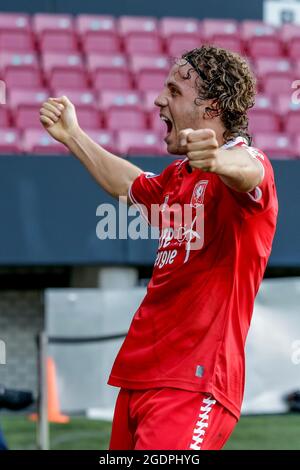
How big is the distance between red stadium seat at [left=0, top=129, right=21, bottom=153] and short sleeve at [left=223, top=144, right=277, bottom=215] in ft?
21.6

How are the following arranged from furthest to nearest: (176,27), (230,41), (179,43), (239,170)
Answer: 1. (176,27)
2. (230,41)
3. (179,43)
4. (239,170)

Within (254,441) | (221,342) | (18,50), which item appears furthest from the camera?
(18,50)

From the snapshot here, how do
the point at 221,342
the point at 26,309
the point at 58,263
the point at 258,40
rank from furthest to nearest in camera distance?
the point at 258,40 → the point at 26,309 → the point at 58,263 → the point at 221,342

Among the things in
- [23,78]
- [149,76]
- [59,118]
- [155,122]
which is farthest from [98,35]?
[59,118]

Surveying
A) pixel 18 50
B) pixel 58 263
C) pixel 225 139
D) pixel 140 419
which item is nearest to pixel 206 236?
pixel 225 139

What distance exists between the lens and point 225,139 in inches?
140

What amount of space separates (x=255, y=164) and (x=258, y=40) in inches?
406

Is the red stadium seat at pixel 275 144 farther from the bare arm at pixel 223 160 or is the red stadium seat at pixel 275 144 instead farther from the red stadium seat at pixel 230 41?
the bare arm at pixel 223 160

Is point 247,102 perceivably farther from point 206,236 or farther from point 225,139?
point 206,236

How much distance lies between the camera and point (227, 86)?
3.55m

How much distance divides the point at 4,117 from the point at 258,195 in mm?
7839

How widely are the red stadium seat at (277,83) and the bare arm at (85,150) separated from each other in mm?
8367

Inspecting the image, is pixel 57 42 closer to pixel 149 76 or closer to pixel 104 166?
pixel 149 76

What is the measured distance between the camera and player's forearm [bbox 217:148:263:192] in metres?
3.05
